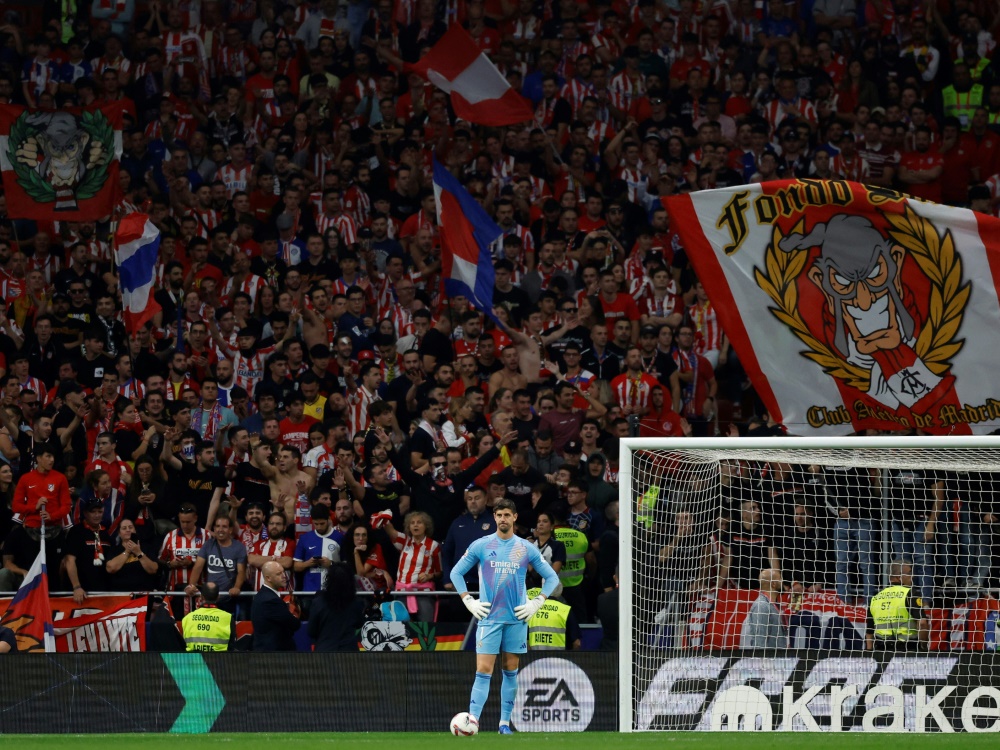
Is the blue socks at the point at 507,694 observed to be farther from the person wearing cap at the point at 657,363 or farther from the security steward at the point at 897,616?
the person wearing cap at the point at 657,363

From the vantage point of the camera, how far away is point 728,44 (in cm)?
2206

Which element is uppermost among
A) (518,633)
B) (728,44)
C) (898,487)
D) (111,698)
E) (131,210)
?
(728,44)

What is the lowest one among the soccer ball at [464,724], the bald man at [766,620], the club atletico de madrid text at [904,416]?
the soccer ball at [464,724]

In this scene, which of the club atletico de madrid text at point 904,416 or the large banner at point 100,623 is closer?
the club atletico de madrid text at point 904,416

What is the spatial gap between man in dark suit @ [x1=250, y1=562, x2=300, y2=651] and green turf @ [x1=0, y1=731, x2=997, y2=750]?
1899 millimetres

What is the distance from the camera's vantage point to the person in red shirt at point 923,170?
19.9 metres

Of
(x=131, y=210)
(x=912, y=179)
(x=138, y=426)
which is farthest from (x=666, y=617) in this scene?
(x=131, y=210)

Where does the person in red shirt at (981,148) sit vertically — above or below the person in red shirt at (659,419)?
above

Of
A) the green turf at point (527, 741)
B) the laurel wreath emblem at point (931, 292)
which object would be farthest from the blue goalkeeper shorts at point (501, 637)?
the laurel wreath emblem at point (931, 292)

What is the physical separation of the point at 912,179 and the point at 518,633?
33.8ft

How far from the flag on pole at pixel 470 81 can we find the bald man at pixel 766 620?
25.6ft

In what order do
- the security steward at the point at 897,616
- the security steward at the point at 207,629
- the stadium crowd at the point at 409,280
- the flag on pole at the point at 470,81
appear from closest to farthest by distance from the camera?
1. the security steward at the point at 897,616
2. the security steward at the point at 207,629
3. the stadium crowd at the point at 409,280
4. the flag on pole at the point at 470,81

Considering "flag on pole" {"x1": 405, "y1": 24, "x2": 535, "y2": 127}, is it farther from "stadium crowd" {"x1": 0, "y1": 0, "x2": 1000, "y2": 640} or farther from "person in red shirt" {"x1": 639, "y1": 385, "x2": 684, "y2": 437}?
"person in red shirt" {"x1": 639, "y1": 385, "x2": 684, "y2": 437}

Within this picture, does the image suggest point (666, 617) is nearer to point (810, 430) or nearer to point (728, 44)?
point (810, 430)
